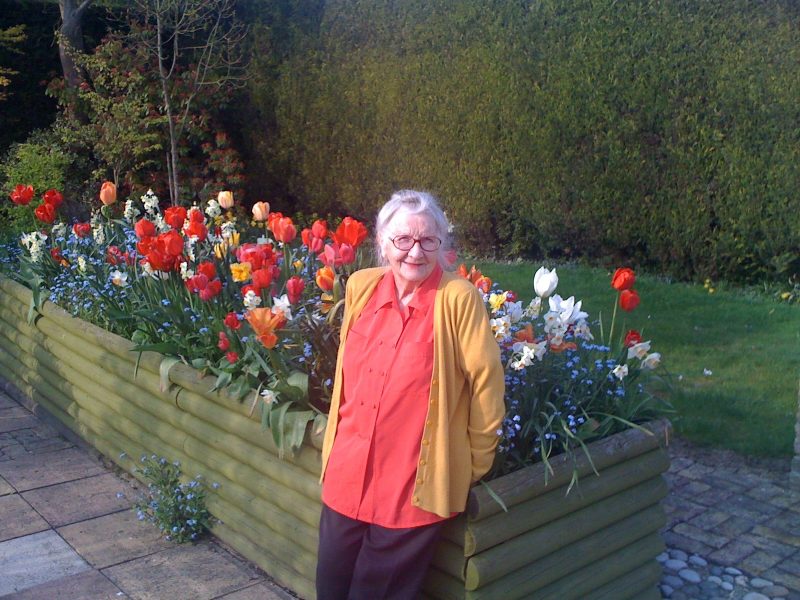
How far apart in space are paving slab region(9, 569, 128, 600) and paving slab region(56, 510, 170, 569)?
0.11 metres

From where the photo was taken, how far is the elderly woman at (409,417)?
98.2 inches

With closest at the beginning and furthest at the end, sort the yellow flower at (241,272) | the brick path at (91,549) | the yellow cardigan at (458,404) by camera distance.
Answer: the yellow cardigan at (458,404) → the brick path at (91,549) → the yellow flower at (241,272)

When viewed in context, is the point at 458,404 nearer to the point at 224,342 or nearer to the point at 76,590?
the point at 224,342

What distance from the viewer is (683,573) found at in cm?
350

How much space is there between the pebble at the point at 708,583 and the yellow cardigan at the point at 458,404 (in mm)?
1321

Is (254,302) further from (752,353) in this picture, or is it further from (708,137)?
(708,137)

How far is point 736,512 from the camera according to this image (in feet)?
13.1

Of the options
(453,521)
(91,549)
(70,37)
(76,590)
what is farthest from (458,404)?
(70,37)

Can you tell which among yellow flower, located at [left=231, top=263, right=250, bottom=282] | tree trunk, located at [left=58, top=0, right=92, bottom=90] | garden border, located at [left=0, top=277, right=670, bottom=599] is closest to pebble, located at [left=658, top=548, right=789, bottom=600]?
garden border, located at [left=0, top=277, right=670, bottom=599]

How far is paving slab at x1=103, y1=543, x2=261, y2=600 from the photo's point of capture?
11.1 ft

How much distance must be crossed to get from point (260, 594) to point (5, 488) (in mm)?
1776

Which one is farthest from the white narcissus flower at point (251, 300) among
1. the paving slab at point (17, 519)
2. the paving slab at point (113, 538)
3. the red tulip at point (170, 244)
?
the paving slab at point (17, 519)

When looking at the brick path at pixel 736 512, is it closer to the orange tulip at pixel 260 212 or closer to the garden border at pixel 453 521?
the garden border at pixel 453 521

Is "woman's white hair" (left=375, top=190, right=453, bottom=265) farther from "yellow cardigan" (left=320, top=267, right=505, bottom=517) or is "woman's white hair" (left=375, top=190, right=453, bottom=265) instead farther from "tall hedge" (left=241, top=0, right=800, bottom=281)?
"tall hedge" (left=241, top=0, right=800, bottom=281)
